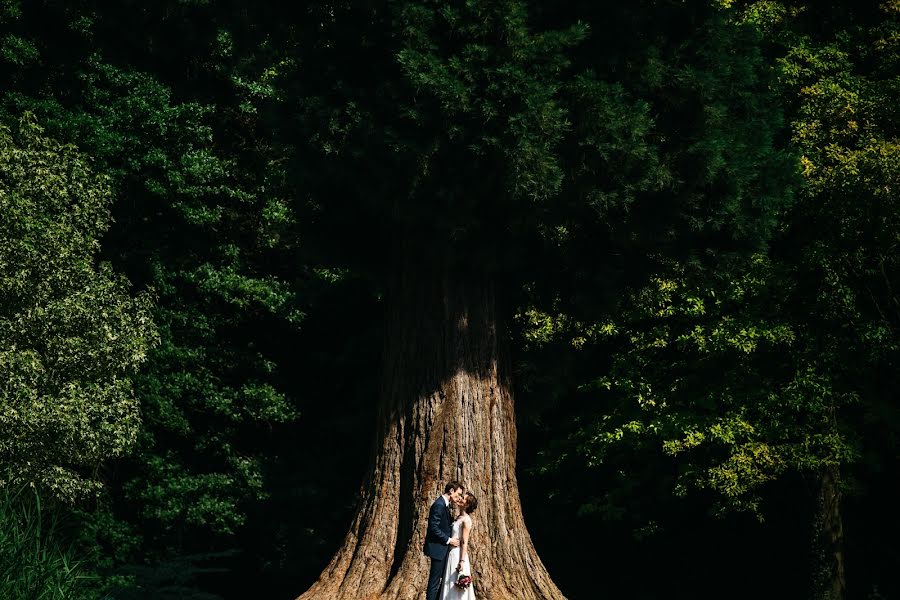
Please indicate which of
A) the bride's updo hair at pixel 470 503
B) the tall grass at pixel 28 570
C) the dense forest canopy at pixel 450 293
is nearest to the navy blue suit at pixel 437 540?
the bride's updo hair at pixel 470 503

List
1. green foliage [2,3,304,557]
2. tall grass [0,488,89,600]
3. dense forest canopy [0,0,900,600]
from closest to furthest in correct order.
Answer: tall grass [0,488,89,600] → dense forest canopy [0,0,900,600] → green foliage [2,3,304,557]

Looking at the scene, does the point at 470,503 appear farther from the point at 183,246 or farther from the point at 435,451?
the point at 183,246

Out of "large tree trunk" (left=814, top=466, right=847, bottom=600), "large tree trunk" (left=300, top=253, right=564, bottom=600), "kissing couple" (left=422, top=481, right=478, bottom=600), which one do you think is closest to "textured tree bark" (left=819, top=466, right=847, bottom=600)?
"large tree trunk" (left=814, top=466, right=847, bottom=600)

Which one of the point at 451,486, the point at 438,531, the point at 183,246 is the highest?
the point at 183,246

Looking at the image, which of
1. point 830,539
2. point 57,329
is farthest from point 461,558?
point 830,539

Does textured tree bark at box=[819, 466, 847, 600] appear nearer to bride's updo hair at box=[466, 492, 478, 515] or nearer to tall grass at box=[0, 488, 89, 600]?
bride's updo hair at box=[466, 492, 478, 515]

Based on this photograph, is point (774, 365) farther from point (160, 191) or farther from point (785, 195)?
point (160, 191)

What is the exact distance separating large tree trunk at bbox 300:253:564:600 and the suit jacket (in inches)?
15.7

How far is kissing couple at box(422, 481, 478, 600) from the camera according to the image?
1005cm

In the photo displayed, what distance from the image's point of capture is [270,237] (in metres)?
20.3

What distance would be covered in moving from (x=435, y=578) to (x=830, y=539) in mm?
9398

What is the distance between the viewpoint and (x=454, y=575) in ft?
33.3

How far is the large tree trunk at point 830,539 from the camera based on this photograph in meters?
17.0

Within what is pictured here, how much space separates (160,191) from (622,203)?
37.3 feet
